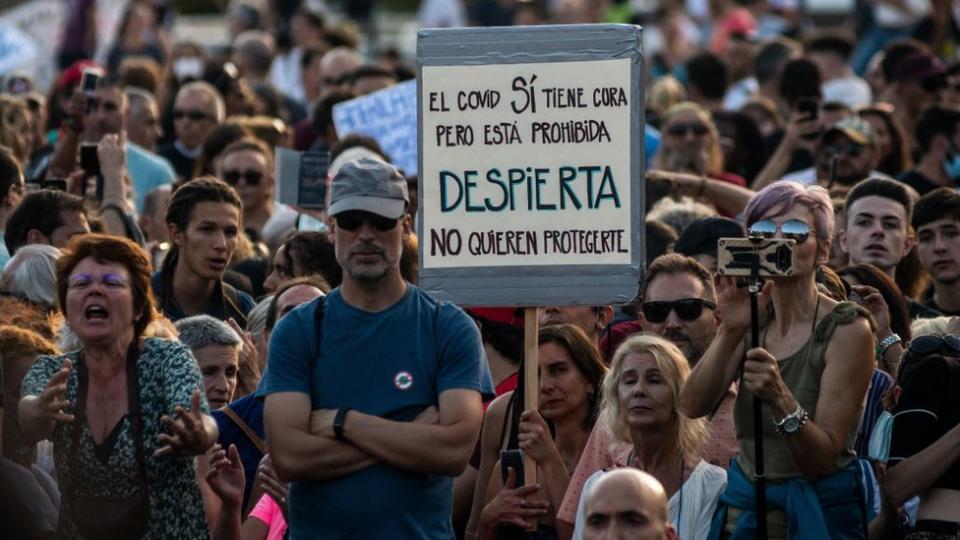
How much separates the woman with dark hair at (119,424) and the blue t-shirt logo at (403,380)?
0.64 metres

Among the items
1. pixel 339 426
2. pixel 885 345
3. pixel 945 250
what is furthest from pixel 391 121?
pixel 339 426

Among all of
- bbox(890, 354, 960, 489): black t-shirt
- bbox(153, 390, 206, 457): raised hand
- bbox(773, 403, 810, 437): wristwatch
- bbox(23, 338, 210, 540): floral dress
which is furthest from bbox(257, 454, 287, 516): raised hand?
bbox(890, 354, 960, 489): black t-shirt

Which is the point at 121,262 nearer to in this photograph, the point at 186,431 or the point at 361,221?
the point at 186,431

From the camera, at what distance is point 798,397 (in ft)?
24.7

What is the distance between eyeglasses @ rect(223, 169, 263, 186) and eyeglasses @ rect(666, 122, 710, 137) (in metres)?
2.53

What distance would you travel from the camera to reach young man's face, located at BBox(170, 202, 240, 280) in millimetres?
10594

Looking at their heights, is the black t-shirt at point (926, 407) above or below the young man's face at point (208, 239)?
below

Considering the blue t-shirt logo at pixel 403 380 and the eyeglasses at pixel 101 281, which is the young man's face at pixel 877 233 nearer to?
the blue t-shirt logo at pixel 403 380

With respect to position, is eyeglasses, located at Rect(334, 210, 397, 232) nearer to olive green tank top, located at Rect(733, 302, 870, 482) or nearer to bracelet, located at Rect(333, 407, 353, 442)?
bracelet, located at Rect(333, 407, 353, 442)

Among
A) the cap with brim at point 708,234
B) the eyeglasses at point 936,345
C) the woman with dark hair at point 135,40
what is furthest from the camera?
the woman with dark hair at point 135,40

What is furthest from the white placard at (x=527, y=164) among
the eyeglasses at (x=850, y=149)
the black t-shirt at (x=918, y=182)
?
the black t-shirt at (x=918, y=182)

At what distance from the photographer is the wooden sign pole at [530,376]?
27.1ft

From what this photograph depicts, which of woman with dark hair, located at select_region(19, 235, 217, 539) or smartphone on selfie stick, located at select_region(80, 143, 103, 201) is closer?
woman with dark hair, located at select_region(19, 235, 217, 539)

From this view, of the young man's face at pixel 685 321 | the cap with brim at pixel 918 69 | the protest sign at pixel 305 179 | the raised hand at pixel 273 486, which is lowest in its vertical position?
the raised hand at pixel 273 486
